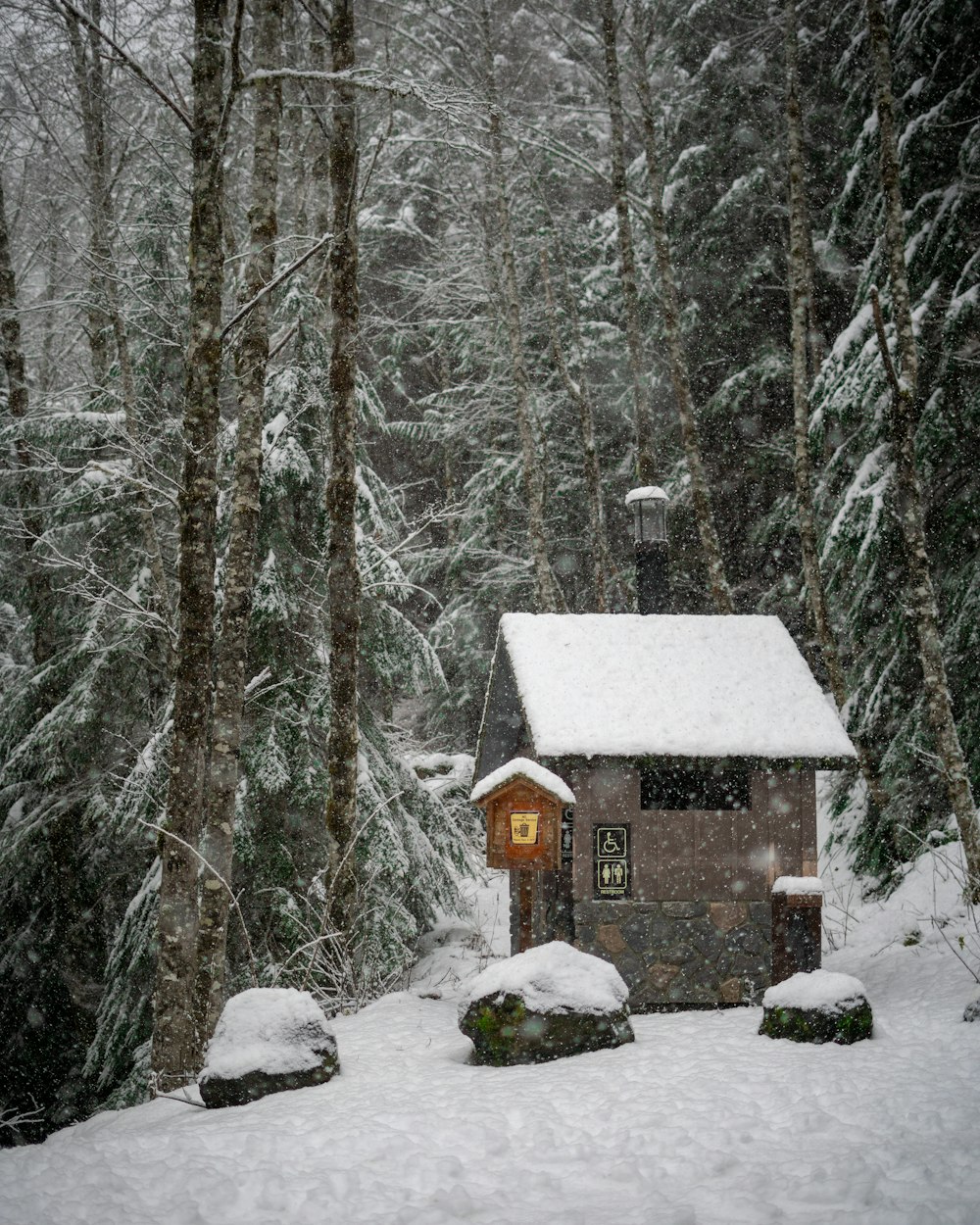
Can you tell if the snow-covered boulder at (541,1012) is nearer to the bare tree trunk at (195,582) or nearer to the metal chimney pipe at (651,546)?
the bare tree trunk at (195,582)

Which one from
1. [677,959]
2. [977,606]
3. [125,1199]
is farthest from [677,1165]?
[977,606]

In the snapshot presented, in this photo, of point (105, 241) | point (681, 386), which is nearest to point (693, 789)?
point (681, 386)

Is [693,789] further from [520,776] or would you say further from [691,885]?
[520,776]

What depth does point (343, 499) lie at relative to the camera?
8859 mm

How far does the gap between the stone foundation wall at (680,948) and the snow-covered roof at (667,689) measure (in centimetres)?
151

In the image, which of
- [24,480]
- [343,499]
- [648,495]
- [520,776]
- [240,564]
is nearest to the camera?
[240,564]

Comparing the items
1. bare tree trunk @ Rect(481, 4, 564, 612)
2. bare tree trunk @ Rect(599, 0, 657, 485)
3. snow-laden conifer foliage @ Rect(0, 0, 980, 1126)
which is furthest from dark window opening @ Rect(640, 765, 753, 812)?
bare tree trunk @ Rect(481, 4, 564, 612)

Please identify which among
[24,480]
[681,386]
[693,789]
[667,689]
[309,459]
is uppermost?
[681,386]

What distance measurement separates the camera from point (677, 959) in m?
8.73

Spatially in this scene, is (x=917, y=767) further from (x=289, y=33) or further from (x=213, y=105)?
(x=289, y=33)

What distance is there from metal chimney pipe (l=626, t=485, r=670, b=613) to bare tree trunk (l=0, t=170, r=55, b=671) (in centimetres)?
687

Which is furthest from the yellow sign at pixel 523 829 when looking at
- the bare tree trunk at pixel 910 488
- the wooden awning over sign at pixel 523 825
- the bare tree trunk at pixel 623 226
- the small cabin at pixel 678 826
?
the bare tree trunk at pixel 623 226

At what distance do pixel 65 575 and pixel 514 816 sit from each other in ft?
22.9

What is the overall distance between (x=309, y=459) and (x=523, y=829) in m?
4.91
